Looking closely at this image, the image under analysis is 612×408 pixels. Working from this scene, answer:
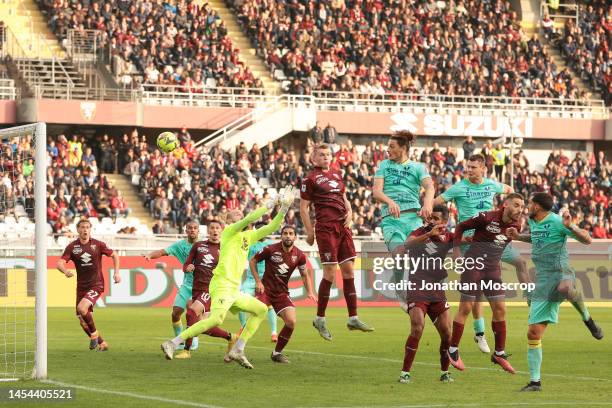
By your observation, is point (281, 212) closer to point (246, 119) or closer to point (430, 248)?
point (430, 248)

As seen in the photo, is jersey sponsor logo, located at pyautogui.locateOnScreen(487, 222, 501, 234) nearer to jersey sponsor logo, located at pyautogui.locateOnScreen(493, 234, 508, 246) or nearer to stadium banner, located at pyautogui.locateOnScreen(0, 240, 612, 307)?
jersey sponsor logo, located at pyautogui.locateOnScreen(493, 234, 508, 246)

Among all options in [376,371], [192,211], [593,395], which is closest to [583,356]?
[376,371]

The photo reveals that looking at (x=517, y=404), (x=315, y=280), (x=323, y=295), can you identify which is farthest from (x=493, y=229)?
(x=315, y=280)

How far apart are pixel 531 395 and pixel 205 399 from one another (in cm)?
328

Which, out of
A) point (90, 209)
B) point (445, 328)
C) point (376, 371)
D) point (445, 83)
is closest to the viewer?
point (445, 328)

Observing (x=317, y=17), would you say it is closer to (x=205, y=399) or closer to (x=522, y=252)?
(x=522, y=252)

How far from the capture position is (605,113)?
51.6 m

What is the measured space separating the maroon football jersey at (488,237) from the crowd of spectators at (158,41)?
92.1ft

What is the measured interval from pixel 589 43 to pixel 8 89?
2391 centimetres

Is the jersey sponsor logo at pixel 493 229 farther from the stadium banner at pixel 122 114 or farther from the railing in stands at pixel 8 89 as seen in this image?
the railing in stands at pixel 8 89

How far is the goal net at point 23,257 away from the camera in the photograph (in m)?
14.2

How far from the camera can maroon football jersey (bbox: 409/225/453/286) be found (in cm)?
1417

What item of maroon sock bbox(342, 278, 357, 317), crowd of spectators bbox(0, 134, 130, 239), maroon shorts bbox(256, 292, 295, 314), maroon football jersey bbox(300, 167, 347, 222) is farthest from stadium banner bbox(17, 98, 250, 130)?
maroon sock bbox(342, 278, 357, 317)

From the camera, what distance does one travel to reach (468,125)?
48.3 metres
